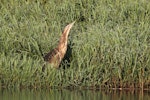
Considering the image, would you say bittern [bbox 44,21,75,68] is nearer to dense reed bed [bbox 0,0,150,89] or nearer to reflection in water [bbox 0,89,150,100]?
dense reed bed [bbox 0,0,150,89]

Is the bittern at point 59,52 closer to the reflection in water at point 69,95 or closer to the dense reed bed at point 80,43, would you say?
the dense reed bed at point 80,43

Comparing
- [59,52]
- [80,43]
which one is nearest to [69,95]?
[59,52]

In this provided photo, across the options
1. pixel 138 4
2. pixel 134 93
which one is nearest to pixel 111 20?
pixel 138 4

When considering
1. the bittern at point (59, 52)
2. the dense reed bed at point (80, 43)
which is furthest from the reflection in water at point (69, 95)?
the bittern at point (59, 52)

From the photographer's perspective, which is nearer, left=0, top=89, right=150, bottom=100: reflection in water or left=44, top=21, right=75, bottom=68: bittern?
left=0, top=89, right=150, bottom=100: reflection in water

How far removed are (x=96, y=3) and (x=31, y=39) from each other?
193cm

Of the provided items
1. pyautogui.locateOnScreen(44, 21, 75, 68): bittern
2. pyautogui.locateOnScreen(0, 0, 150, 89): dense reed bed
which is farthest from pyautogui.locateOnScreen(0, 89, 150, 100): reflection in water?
pyautogui.locateOnScreen(44, 21, 75, 68): bittern

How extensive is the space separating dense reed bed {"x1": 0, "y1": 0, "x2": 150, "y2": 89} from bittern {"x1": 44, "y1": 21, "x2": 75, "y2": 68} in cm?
12

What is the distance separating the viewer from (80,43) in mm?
10633

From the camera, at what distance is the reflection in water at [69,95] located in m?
9.16

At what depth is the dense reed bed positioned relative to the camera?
9.98m

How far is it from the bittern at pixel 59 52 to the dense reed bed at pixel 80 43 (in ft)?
0.40

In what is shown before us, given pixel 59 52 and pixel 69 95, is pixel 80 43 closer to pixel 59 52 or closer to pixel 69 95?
pixel 59 52

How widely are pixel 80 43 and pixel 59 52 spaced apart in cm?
38
